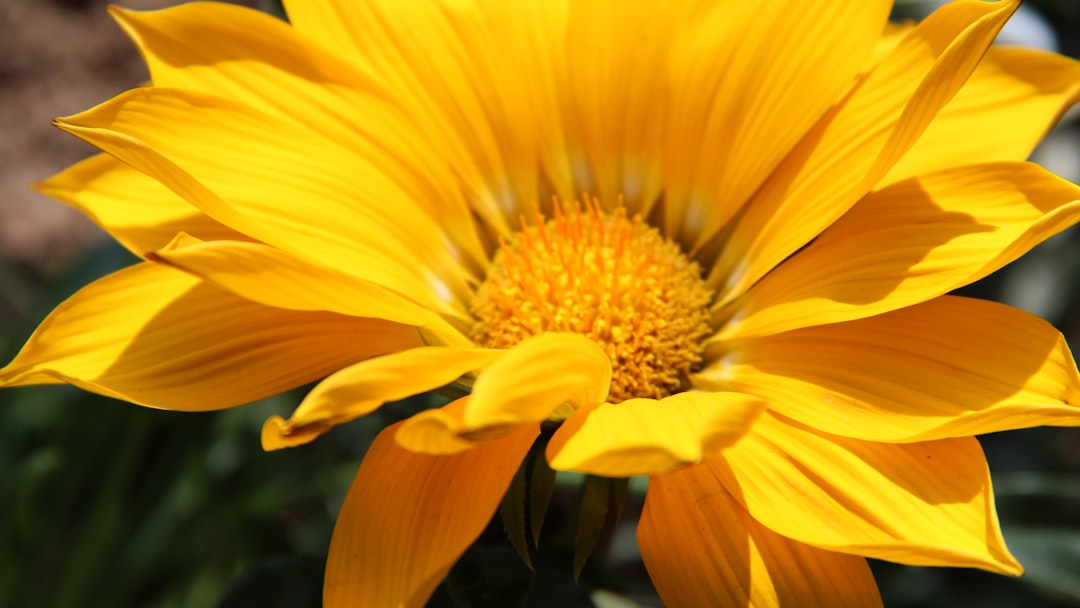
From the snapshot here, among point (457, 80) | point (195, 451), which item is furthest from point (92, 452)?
point (457, 80)

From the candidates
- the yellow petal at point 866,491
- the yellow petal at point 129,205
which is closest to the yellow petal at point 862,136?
the yellow petal at point 866,491

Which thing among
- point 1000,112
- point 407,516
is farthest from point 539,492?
point 1000,112

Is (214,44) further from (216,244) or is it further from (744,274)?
(744,274)

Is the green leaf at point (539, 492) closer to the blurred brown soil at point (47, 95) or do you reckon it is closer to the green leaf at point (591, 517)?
the green leaf at point (591, 517)

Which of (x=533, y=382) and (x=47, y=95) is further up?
(x=47, y=95)

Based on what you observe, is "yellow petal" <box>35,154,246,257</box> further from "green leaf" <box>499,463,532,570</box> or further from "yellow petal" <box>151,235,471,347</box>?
"green leaf" <box>499,463,532,570</box>

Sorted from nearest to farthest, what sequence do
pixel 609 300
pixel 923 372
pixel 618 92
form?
pixel 923 372, pixel 609 300, pixel 618 92

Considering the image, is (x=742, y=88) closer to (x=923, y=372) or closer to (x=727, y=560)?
(x=923, y=372)
